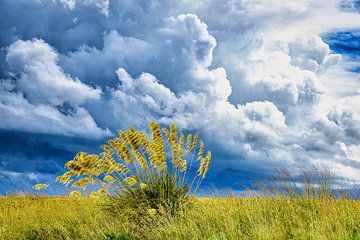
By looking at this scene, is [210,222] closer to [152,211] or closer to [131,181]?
[152,211]

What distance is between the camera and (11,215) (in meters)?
13.7

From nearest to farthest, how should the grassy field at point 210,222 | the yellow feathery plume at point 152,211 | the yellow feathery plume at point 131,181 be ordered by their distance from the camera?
the grassy field at point 210,222 < the yellow feathery plume at point 152,211 < the yellow feathery plume at point 131,181

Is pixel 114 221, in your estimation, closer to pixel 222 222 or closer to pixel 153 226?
pixel 153 226

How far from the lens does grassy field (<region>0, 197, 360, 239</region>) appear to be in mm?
9289

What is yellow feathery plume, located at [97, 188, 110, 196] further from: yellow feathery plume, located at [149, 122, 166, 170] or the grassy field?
Result: yellow feathery plume, located at [149, 122, 166, 170]

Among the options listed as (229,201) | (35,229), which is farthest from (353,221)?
(35,229)

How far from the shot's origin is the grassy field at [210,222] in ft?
30.5

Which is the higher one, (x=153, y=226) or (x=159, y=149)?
(x=159, y=149)

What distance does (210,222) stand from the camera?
1015 centimetres

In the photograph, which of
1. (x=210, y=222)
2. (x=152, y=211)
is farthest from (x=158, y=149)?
(x=210, y=222)

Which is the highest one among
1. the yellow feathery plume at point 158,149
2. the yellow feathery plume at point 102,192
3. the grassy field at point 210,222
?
the yellow feathery plume at point 158,149

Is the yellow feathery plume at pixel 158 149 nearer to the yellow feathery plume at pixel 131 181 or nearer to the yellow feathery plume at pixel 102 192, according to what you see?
the yellow feathery plume at pixel 131 181

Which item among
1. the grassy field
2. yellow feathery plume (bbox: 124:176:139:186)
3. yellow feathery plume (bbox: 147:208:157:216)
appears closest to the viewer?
the grassy field

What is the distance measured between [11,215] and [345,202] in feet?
29.2
